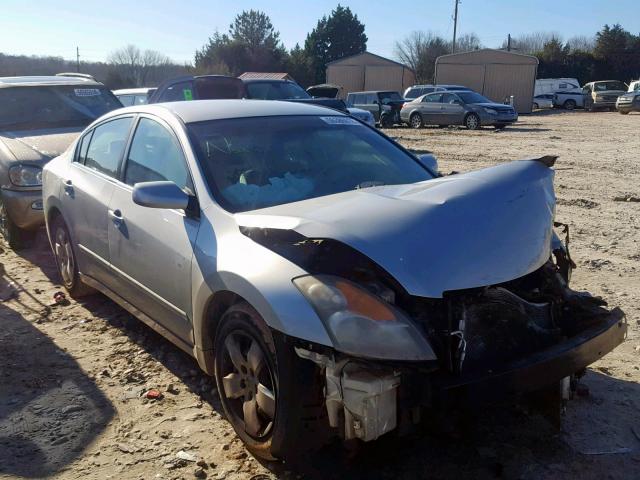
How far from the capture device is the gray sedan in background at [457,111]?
23.3 meters

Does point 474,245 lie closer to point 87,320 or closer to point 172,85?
point 87,320

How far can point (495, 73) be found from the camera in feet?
134

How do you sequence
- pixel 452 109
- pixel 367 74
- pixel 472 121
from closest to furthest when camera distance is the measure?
pixel 472 121
pixel 452 109
pixel 367 74

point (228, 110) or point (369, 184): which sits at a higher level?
point (228, 110)

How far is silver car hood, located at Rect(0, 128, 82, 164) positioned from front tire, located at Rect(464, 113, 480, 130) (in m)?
18.4

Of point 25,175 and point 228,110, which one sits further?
point 25,175

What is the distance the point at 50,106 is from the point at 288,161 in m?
5.61

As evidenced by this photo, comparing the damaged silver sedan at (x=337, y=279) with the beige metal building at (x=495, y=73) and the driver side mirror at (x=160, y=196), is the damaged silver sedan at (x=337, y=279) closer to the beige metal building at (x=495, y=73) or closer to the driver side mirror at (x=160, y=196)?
the driver side mirror at (x=160, y=196)

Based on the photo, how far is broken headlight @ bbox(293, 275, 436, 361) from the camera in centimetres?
251

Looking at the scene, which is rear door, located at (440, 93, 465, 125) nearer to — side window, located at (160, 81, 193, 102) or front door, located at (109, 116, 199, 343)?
side window, located at (160, 81, 193, 102)

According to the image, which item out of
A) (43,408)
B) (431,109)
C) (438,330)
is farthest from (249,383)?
(431,109)

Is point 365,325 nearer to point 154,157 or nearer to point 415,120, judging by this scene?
point 154,157

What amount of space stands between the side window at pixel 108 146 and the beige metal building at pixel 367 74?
42563 mm

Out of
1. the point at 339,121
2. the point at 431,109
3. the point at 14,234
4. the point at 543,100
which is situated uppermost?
the point at 543,100
